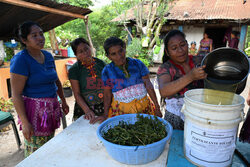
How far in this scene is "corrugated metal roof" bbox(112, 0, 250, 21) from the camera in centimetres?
869

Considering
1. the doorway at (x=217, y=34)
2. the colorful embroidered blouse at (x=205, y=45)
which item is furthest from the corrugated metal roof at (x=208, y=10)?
the doorway at (x=217, y=34)

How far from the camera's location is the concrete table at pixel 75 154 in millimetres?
1131

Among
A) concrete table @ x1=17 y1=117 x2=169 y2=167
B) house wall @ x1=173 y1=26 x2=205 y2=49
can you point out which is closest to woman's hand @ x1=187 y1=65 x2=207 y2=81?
concrete table @ x1=17 y1=117 x2=169 y2=167

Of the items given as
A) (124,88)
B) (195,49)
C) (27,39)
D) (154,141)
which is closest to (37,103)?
(27,39)

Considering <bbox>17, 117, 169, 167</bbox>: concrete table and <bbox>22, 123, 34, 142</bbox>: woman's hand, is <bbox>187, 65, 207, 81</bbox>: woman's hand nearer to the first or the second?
<bbox>17, 117, 169, 167</bbox>: concrete table

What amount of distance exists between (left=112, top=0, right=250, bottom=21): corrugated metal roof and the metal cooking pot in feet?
28.9

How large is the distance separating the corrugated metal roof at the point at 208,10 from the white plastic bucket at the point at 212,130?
9.32 meters

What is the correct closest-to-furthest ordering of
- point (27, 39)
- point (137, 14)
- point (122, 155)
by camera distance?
1. point (122, 155)
2. point (27, 39)
3. point (137, 14)

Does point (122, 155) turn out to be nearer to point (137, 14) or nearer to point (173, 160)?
point (173, 160)

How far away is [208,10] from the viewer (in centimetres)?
973

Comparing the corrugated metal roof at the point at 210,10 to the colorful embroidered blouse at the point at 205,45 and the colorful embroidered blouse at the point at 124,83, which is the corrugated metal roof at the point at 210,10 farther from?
the colorful embroidered blouse at the point at 124,83

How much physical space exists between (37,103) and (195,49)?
1008cm

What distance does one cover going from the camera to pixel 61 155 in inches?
48.1

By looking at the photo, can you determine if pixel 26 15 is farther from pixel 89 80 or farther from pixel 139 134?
pixel 139 134
